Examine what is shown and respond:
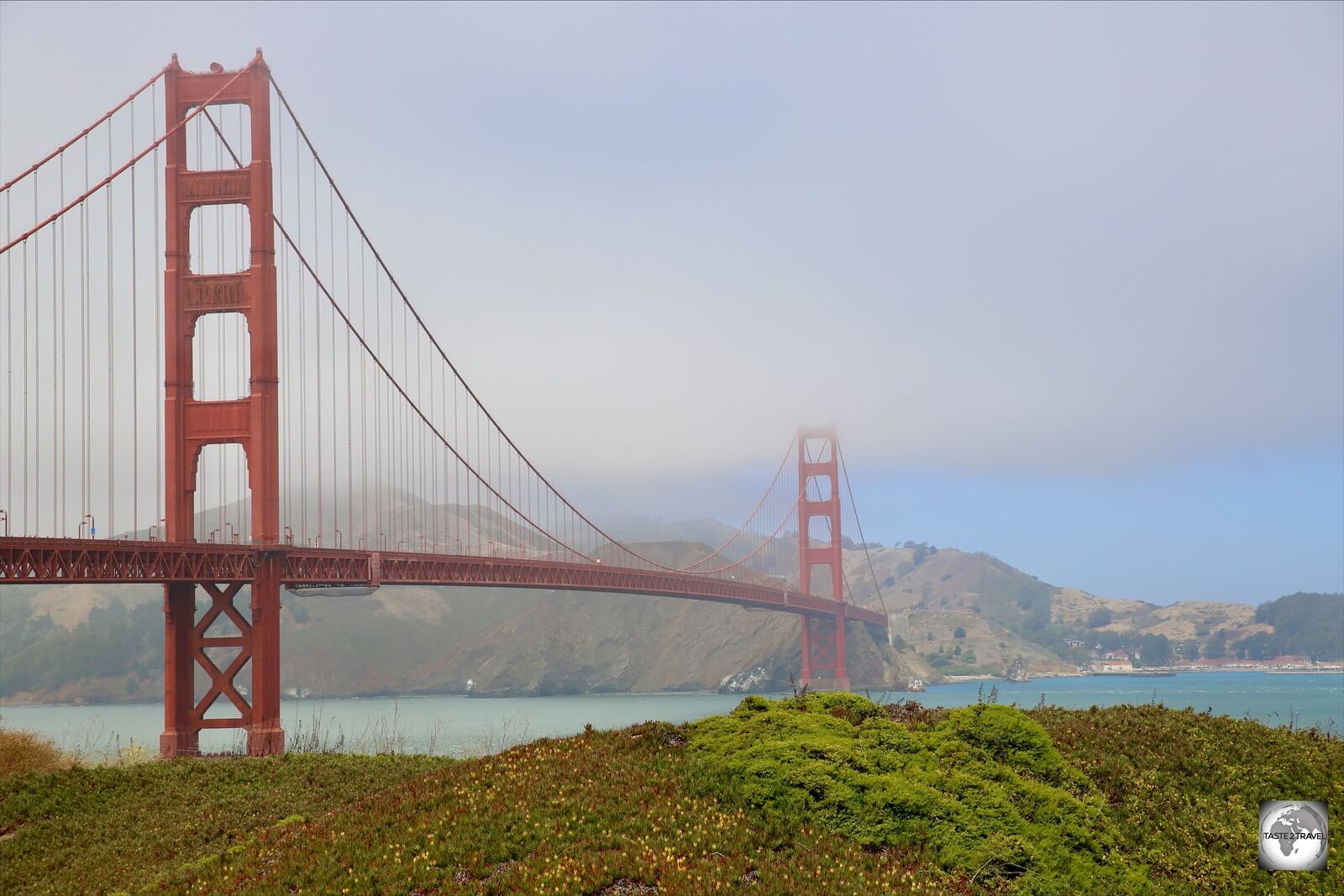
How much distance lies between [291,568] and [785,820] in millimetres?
30981

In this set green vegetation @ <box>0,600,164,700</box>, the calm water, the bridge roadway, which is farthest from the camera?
green vegetation @ <box>0,600,164,700</box>

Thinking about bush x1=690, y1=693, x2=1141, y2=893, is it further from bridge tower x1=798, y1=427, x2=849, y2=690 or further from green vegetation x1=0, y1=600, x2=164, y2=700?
green vegetation x1=0, y1=600, x2=164, y2=700

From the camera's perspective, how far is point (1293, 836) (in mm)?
15875

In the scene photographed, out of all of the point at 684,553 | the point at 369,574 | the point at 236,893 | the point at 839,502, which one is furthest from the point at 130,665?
the point at 236,893

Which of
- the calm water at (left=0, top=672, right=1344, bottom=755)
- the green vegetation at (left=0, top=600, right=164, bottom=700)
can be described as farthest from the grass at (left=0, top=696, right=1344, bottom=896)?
the green vegetation at (left=0, top=600, right=164, bottom=700)

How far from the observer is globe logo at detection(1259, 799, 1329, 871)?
1545 centimetres

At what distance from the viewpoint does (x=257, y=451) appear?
40156mm

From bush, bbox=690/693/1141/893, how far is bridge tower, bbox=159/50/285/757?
26622 mm

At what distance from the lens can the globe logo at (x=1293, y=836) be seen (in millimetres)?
→ 15453

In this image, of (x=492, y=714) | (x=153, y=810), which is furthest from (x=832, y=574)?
(x=153, y=810)

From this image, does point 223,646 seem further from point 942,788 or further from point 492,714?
point 492,714

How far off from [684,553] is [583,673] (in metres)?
27.0

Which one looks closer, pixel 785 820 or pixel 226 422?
pixel 785 820

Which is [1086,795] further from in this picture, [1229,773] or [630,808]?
[630,808]
